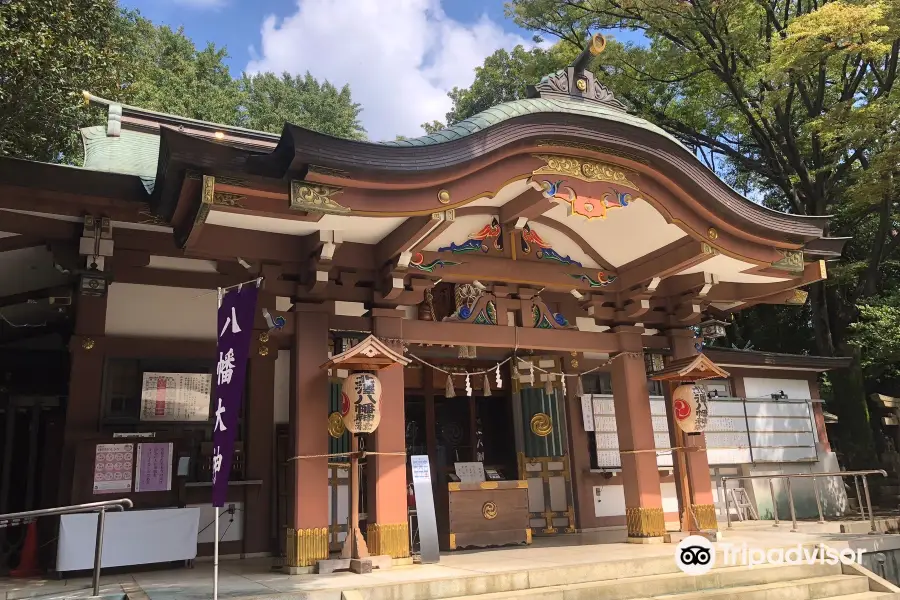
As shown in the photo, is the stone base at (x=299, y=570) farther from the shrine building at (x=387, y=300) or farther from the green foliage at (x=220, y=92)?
the green foliage at (x=220, y=92)

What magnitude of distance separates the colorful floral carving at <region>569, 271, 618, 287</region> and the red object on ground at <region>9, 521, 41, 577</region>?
7.46 m

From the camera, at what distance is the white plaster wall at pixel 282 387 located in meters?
8.92

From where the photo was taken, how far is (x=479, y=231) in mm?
8172

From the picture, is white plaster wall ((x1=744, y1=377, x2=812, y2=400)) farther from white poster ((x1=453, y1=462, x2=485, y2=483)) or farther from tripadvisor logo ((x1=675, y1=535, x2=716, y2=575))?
tripadvisor logo ((x1=675, y1=535, x2=716, y2=575))

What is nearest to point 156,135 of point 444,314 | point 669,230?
point 444,314

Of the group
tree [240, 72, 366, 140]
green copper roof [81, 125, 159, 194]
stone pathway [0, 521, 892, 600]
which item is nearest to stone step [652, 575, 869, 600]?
stone pathway [0, 521, 892, 600]

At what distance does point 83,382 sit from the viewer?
25.1 ft

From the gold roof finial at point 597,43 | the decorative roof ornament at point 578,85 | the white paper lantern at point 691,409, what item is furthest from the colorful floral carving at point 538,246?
the white paper lantern at point 691,409

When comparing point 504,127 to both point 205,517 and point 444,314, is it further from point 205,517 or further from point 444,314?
point 205,517

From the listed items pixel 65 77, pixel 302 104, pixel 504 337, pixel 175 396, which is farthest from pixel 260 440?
pixel 302 104

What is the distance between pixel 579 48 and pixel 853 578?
16.1 metres

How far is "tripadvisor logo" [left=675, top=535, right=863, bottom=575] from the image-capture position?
22.7ft

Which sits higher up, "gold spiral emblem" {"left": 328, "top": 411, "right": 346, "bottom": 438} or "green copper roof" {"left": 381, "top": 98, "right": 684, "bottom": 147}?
"green copper roof" {"left": 381, "top": 98, "right": 684, "bottom": 147}

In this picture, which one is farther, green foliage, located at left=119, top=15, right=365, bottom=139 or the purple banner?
green foliage, located at left=119, top=15, right=365, bottom=139
